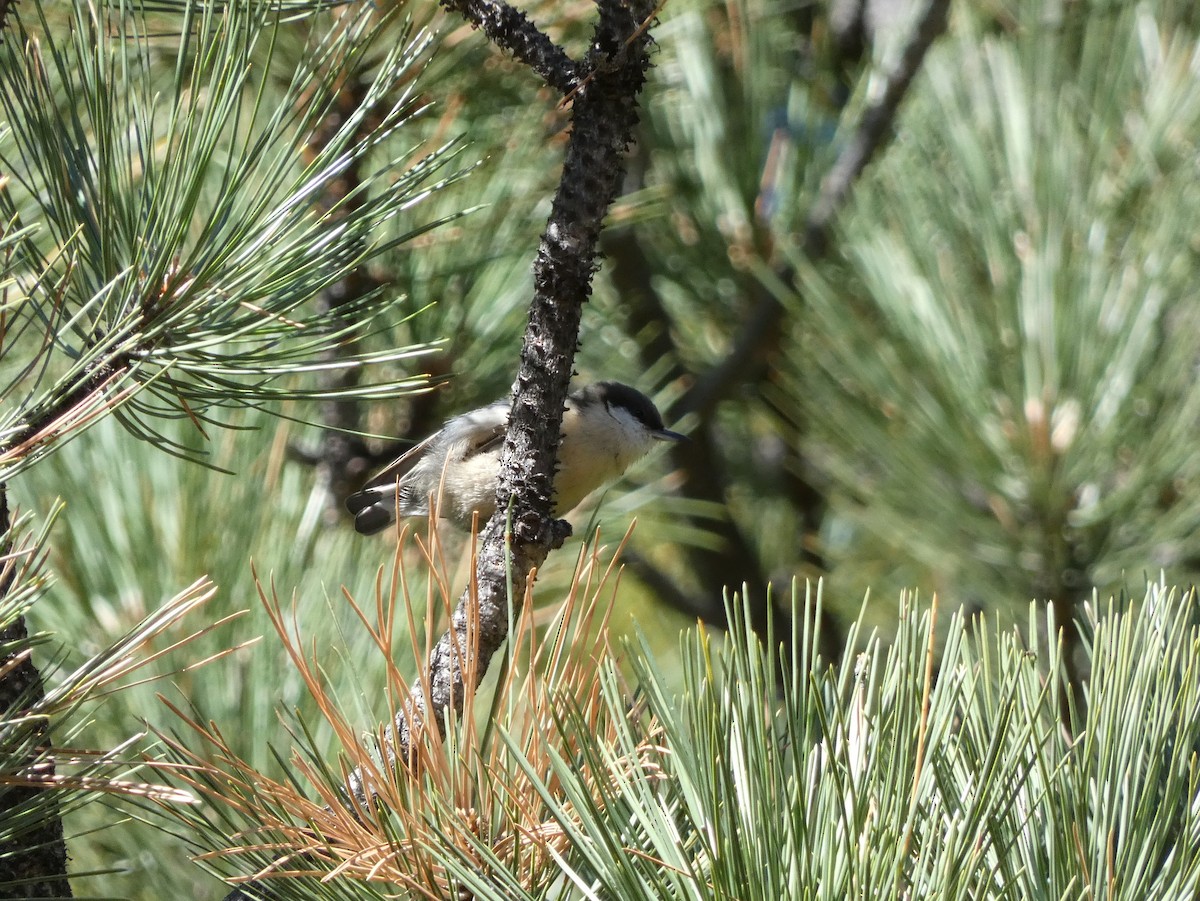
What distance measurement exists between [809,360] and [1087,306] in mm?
482

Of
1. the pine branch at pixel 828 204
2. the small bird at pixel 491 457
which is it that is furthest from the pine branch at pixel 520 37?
the pine branch at pixel 828 204

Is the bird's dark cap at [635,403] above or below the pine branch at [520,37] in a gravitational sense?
below

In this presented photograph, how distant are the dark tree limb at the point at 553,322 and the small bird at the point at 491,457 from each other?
3.22 feet

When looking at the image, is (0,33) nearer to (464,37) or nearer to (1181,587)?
(464,37)

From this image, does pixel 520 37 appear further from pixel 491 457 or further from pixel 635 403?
pixel 635 403

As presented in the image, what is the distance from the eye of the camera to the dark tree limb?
0.94 meters

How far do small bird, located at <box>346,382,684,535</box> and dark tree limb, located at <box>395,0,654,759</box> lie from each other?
98cm

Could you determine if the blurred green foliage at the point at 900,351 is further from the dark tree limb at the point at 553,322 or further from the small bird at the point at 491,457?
the dark tree limb at the point at 553,322

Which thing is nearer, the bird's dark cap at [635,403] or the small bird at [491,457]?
the small bird at [491,457]

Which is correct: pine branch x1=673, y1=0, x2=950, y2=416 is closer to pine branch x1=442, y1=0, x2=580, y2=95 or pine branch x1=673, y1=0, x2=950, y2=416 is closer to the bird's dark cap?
the bird's dark cap

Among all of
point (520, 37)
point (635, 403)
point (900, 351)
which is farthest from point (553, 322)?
point (635, 403)

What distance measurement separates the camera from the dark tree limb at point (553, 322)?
938 mm

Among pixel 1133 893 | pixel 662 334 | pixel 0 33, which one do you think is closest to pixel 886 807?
pixel 1133 893

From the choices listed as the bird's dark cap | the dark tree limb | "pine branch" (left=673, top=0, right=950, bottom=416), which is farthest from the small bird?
the dark tree limb
